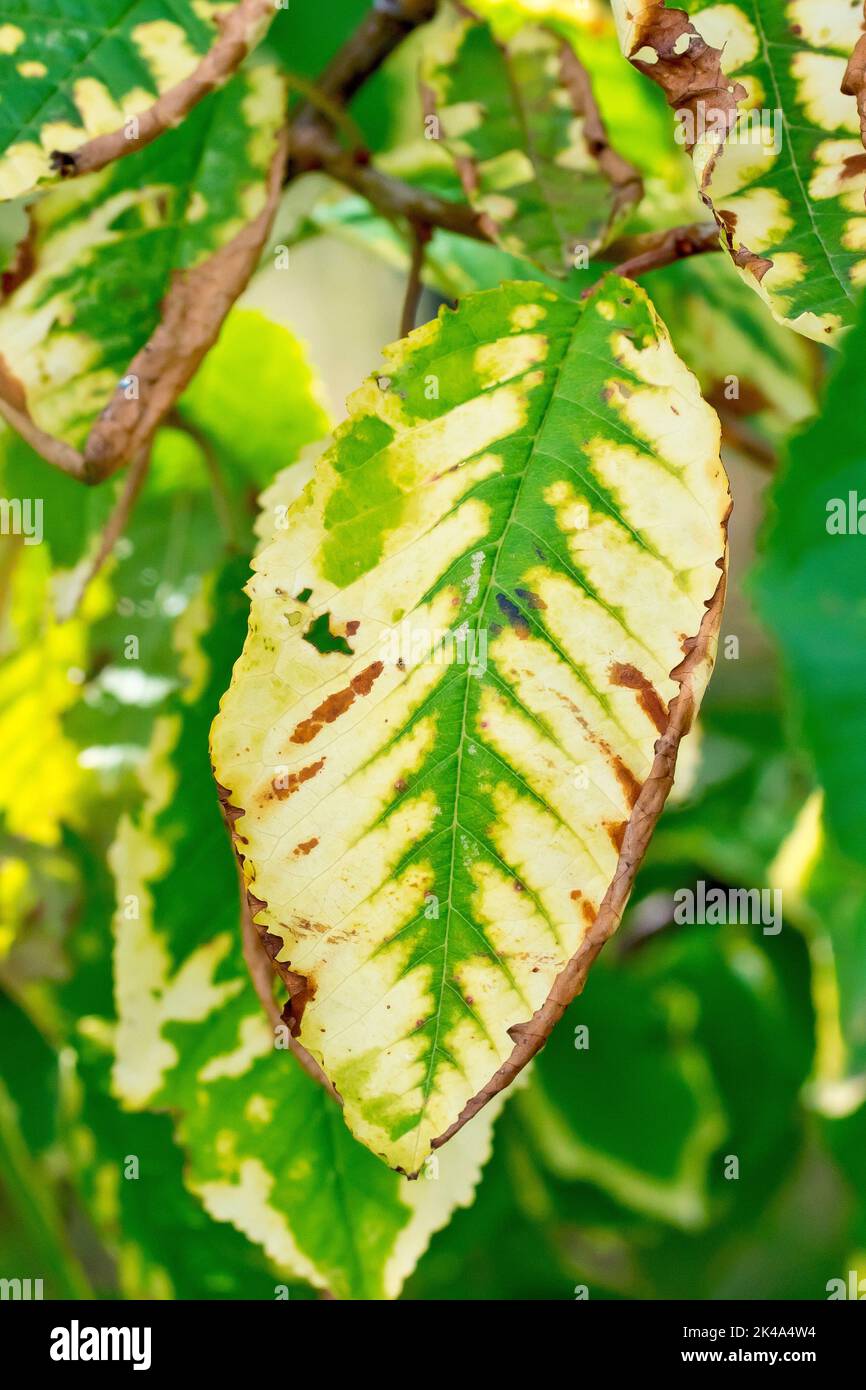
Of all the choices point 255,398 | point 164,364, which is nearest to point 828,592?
point 164,364

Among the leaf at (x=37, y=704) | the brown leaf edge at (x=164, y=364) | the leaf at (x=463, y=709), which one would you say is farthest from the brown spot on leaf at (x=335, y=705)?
the leaf at (x=37, y=704)

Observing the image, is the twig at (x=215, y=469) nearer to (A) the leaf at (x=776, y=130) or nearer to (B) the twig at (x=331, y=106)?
(B) the twig at (x=331, y=106)

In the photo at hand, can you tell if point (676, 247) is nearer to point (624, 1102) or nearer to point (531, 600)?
point (531, 600)

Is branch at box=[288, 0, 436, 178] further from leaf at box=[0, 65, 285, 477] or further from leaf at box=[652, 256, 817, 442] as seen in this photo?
leaf at box=[652, 256, 817, 442]

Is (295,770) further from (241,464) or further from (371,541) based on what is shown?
(241,464)

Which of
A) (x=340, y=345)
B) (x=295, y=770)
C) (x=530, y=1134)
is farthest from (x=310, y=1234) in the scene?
(x=340, y=345)

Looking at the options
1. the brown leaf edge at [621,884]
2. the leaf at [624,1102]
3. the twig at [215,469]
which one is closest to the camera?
the brown leaf edge at [621,884]

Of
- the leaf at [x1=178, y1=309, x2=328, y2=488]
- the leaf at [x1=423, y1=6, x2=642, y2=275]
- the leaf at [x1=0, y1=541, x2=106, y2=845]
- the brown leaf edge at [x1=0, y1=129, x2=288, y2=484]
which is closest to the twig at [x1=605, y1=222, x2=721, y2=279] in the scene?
the leaf at [x1=423, y1=6, x2=642, y2=275]
